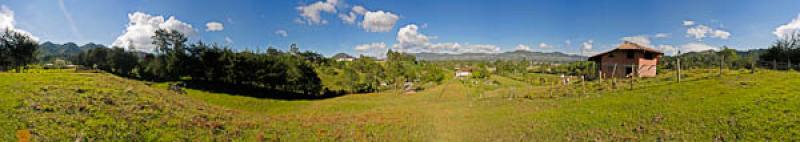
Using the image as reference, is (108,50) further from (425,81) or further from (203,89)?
(425,81)

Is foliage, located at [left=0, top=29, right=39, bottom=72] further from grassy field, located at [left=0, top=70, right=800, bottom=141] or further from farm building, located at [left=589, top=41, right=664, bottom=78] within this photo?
farm building, located at [left=589, top=41, right=664, bottom=78]

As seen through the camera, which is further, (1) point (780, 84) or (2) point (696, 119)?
(1) point (780, 84)

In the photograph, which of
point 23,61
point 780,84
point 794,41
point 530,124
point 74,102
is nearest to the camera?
point 74,102

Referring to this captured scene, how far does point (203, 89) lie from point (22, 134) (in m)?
27.1

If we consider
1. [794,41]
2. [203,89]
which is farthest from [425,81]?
[794,41]

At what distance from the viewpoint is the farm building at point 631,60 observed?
1288 inches

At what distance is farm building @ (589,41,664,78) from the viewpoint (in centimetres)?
3272

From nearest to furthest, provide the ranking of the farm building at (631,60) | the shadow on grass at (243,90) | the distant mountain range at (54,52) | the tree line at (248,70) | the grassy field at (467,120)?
the grassy field at (467,120), the farm building at (631,60), the shadow on grass at (243,90), the tree line at (248,70), the distant mountain range at (54,52)

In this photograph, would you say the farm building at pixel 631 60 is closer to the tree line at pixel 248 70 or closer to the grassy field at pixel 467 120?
the grassy field at pixel 467 120

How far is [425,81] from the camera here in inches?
2239

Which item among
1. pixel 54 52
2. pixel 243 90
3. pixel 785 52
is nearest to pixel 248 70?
pixel 243 90

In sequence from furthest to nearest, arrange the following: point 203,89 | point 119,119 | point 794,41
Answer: point 794,41, point 203,89, point 119,119

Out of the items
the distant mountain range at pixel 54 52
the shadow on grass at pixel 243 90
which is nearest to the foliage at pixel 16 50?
the distant mountain range at pixel 54 52

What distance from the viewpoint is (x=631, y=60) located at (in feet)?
109
